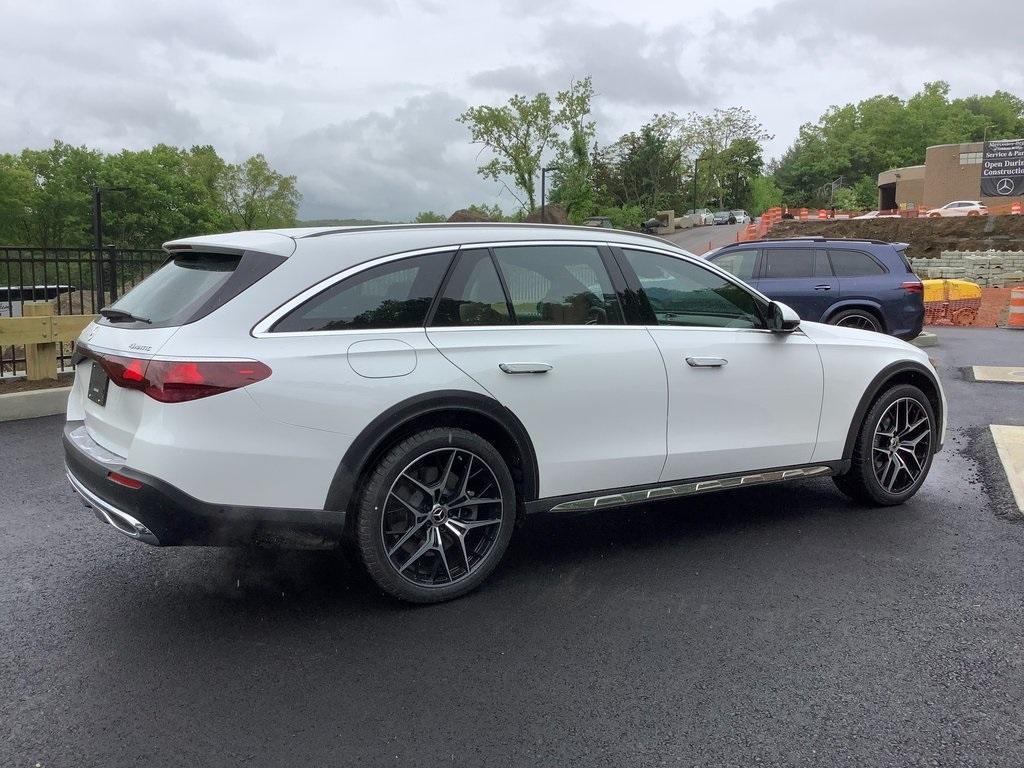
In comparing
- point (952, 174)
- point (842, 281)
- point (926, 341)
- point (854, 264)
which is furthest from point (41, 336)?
point (952, 174)

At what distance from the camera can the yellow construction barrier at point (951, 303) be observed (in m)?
21.0

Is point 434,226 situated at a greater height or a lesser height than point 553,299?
greater

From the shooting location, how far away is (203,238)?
416 centimetres

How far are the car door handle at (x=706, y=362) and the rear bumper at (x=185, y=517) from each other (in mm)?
2019

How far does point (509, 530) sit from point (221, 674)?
4.62ft

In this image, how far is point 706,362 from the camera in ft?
15.1

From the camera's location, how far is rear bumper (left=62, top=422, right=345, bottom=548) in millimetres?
3391

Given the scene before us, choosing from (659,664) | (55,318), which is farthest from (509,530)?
(55,318)

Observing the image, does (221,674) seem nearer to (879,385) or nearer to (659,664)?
(659,664)

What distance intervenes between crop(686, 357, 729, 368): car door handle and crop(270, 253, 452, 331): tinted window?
1414 mm

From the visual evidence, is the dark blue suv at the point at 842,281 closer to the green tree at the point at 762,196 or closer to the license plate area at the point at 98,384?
the license plate area at the point at 98,384

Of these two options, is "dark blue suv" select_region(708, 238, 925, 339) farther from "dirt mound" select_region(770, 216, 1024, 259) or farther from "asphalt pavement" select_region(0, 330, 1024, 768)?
"dirt mound" select_region(770, 216, 1024, 259)

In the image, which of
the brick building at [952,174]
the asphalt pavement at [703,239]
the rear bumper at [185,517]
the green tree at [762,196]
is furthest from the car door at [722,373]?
the green tree at [762,196]

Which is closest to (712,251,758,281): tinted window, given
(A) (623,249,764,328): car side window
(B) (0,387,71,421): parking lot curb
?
(A) (623,249,764,328): car side window
